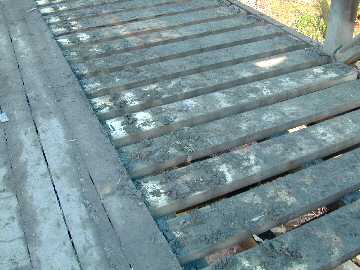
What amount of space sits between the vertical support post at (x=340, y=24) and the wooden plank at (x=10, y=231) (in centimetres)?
274

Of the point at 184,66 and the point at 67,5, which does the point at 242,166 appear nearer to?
the point at 184,66

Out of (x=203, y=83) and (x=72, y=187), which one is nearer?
(x=72, y=187)

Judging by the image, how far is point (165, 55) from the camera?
372cm

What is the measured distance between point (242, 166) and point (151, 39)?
2.06m

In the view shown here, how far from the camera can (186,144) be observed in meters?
2.62

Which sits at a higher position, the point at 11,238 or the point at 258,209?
the point at 11,238

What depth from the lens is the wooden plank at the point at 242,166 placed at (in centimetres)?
225

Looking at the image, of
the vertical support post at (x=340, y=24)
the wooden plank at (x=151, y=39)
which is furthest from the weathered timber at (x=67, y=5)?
the vertical support post at (x=340, y=24)

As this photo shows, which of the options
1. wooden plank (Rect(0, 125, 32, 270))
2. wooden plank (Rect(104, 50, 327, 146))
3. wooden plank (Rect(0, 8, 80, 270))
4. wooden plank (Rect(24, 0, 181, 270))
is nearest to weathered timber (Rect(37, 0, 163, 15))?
wooden plank (Rect(24, 0, 181, 270))

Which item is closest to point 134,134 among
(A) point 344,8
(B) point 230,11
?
(A) point 344,8

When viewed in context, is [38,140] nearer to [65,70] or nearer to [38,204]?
[38,204]

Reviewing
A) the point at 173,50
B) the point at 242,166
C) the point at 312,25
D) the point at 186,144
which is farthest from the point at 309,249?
the point at 312,25

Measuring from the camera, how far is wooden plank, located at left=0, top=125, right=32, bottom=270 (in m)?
1.88

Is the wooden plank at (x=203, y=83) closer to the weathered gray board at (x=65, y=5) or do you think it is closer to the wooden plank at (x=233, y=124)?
the wooden plank at (x=233, y=124)
